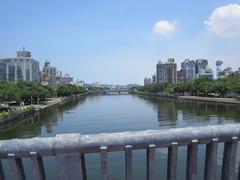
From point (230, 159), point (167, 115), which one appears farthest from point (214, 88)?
point (230, 159)

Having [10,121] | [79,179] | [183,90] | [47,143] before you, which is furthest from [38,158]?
[183,90]

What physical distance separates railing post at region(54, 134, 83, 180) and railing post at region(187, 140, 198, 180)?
1.70 metres

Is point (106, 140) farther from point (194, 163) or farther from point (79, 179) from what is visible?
point (194, 163)

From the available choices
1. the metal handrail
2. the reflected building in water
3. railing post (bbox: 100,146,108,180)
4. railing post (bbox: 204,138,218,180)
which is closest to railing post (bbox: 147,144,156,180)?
the metal handrail

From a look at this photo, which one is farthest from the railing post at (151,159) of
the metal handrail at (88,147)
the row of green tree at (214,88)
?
the row of green tree at (214,88)

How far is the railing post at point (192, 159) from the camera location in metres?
5.59

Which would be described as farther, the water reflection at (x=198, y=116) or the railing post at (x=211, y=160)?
the water reflection at (x=198, y=116)

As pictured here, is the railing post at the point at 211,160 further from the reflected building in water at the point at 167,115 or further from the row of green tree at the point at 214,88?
the row of green tree at the point at 214,88

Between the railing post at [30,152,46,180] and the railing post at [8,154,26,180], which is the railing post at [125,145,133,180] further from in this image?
the railing post at [8,154,26,180]

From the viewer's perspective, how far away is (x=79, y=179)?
5.31 meters

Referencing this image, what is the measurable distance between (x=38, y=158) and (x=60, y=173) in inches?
15.4

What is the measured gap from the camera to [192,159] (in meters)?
5.65

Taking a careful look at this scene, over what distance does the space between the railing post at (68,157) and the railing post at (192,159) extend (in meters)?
1.70

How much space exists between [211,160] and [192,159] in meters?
0.32
